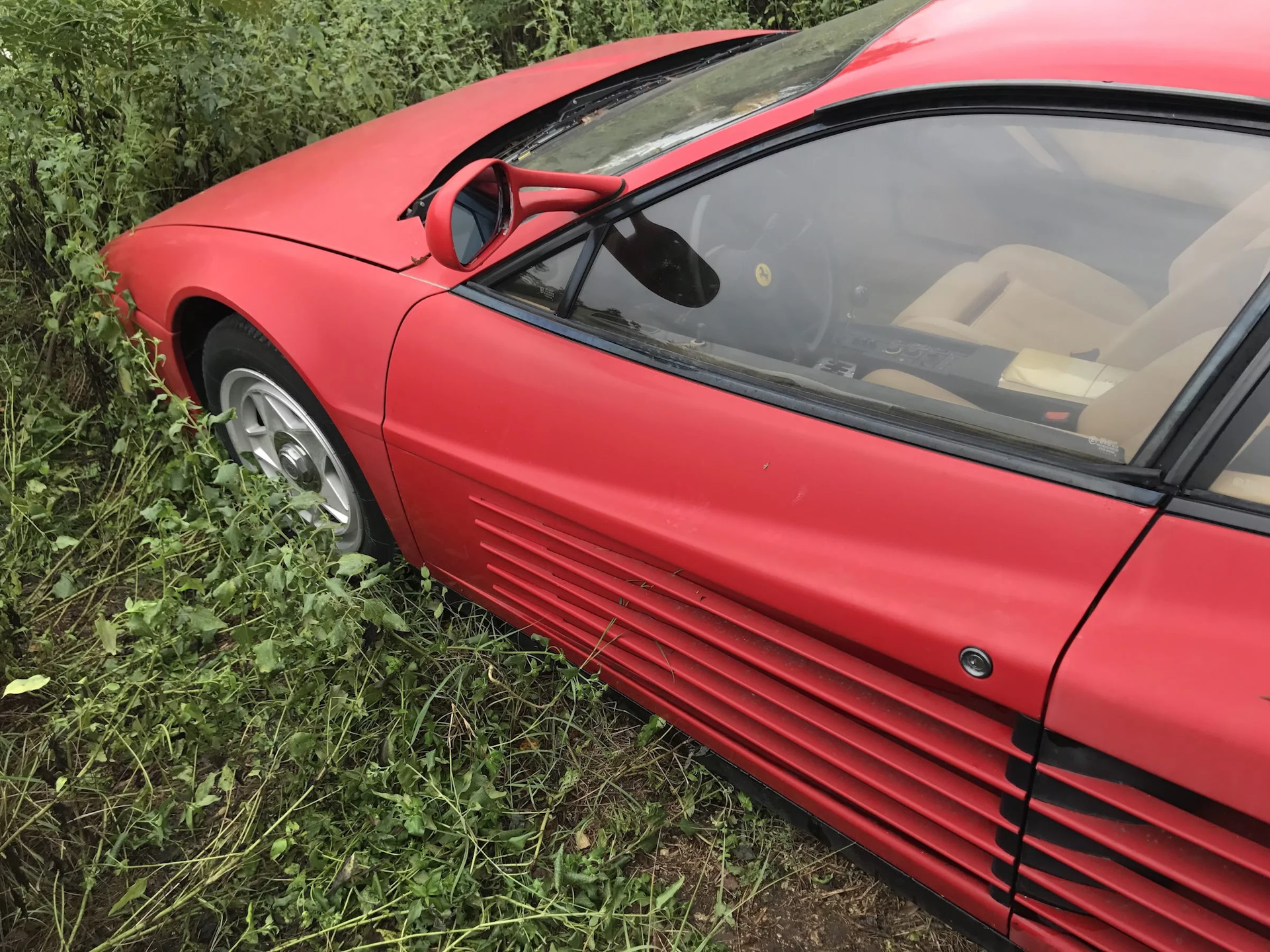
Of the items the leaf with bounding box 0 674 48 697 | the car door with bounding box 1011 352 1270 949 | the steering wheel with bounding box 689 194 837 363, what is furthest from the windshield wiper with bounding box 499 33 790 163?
the car door with bounding box 1011 352 1270 949

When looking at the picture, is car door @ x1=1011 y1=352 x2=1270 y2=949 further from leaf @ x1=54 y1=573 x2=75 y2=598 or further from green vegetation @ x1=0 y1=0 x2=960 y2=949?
leaf @ x1=54 y1=573 x2=75 y2=598

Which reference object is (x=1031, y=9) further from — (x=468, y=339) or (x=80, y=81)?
(x=80, y=81)

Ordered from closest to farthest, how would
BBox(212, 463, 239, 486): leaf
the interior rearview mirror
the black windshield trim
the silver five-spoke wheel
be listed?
the black windshield trim, the interior rearview mirror, BBox(212, 463, 239, 486): leaf, the silver five-spoke wheel

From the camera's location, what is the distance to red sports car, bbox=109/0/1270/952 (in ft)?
3.54

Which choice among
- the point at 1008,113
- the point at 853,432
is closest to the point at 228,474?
the point at 853,432

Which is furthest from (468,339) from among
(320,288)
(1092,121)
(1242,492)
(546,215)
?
(1242,492)

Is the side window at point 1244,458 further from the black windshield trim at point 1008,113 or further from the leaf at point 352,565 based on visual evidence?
the leaf at point 352,565

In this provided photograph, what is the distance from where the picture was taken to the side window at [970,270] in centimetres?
118

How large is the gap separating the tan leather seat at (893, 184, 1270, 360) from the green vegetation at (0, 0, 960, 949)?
1.08 metres

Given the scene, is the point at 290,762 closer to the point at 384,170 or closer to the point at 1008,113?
the point at 384,170

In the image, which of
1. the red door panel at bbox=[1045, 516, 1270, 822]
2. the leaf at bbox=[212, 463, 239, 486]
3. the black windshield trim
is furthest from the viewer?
the leaf at bbox=[212, 463, 239, 486]

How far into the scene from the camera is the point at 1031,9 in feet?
4.70

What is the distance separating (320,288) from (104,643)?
2.89 feet

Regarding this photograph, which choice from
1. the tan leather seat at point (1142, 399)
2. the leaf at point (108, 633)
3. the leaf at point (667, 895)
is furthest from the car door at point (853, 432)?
the leaf at point (108, 633)
